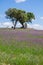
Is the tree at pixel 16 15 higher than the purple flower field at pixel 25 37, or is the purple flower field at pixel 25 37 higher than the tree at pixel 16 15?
the purple flower field at pixel 25 37

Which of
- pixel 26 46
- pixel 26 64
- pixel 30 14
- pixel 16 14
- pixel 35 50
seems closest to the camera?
pixel 26 64

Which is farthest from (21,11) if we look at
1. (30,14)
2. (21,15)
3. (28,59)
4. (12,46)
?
(28,59)

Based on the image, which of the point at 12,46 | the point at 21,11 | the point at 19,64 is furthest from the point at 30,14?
the point at 19,64

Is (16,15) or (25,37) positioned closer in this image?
(25,37)

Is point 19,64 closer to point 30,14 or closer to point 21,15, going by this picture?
point 21,15

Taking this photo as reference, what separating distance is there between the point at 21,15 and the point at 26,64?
5486cm

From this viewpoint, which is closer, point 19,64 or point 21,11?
point 19,64

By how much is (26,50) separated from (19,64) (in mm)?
2830

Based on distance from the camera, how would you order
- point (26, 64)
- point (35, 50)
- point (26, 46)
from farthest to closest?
point (26, 46), point (35, 50), point (26, 64)

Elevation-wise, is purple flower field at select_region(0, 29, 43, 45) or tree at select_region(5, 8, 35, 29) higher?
purple flower field at select_region(0, 29, 43, 45)

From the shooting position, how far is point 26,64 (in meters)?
9.27

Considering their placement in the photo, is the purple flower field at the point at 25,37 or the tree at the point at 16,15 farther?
the tree at the point at 16,15

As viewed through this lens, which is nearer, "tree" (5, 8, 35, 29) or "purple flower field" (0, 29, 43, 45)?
"purple flower field" (0, 29, 43, 45)

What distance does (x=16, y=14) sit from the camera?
209ft
